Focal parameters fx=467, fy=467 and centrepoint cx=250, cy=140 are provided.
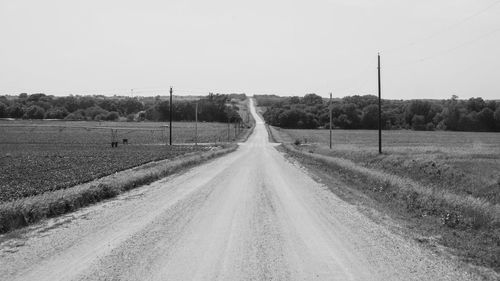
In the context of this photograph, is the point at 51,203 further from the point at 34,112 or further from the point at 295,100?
the point at 295,100

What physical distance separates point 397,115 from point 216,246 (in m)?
160

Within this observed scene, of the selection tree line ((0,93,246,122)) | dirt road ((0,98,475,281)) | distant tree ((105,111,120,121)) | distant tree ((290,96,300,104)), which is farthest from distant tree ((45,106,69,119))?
dirt road ((0,98,475,281))

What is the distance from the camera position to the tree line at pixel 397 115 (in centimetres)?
13725

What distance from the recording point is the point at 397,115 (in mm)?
160625

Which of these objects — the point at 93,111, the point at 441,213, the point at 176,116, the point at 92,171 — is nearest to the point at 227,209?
the point at 441,213

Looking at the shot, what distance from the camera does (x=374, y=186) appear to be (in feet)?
74.2

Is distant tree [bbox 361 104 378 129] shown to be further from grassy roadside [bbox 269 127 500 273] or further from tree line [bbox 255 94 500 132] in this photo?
grassy roadside [bbox 269 127 500 273]

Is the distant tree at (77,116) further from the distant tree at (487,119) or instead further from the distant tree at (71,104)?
the distant tree at (487,119)

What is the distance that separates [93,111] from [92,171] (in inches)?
6641

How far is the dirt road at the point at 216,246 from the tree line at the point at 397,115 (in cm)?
13529

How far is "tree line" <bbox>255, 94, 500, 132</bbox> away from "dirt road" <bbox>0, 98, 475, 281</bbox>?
444ft

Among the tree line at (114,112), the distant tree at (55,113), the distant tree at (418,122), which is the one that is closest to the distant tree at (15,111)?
the tree line at (114,112)

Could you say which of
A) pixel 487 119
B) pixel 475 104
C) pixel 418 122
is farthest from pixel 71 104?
pixel 487 119

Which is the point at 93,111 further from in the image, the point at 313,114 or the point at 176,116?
the point at 313,114
